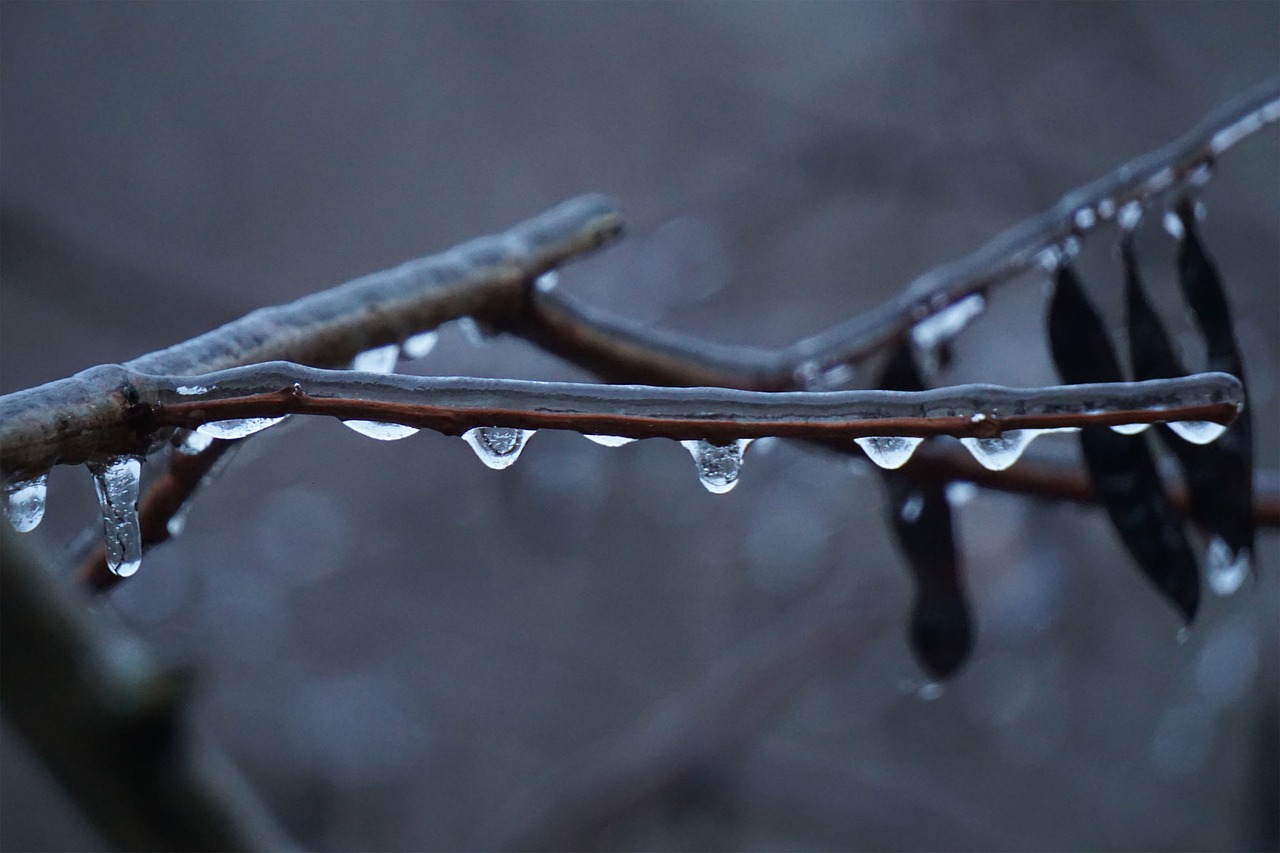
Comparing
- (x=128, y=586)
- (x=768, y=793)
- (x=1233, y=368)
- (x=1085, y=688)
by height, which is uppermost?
(x=128, y=586)

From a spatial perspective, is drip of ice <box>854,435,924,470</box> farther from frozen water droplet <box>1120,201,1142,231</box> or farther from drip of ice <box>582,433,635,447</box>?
frozen water droplet <box>1120,201,1142,231</box>

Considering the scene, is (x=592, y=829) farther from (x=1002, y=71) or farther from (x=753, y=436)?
(x=1002, y=71)

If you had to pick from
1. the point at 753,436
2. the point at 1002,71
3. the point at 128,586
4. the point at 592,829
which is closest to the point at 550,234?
the point at 753,436

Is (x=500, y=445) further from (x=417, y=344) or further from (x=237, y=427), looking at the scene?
(x=417, y=344)

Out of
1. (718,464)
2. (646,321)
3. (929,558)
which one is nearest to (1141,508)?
(929,558)

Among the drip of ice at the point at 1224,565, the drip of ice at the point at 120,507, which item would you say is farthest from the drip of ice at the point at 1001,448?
the drip of ice at the point at 120,507

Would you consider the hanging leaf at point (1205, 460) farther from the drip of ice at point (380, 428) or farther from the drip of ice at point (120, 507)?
the drip of ice at point (120, 507)
